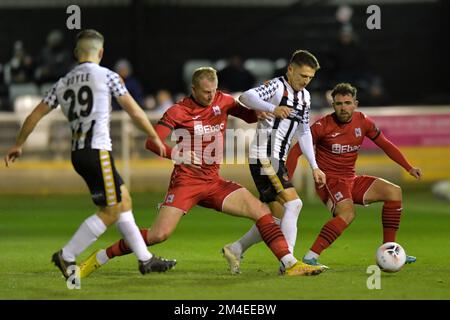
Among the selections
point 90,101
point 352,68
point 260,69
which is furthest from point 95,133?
point 260,69

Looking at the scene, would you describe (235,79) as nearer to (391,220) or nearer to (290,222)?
(391,220)

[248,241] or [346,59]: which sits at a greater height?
[346,59]

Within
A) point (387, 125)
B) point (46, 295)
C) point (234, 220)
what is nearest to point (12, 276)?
point (46, 295)

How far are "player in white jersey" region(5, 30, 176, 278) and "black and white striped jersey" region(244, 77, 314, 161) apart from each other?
4.87 ft

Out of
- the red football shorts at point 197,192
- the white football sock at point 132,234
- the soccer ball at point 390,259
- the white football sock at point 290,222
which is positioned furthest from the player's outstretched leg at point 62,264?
the soccer ball at point 390,259

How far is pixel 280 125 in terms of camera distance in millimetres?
10688

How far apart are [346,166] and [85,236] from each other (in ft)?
9.91

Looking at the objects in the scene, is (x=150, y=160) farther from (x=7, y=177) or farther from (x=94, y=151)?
(x=94, y=151)

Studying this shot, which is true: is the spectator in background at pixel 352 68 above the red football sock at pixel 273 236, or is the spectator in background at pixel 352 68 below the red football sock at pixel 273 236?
above

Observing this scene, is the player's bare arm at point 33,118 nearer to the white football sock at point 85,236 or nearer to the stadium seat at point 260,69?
the white football sock at point 85,236

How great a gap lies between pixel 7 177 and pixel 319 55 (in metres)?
6.42

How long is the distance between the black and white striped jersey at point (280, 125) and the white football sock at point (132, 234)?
1601 millimetres

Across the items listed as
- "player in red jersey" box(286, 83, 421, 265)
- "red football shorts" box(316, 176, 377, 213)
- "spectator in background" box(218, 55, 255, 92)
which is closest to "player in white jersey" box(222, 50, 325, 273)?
"player in red jersey" box(286, 83, 421, 265)

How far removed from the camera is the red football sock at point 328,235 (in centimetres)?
1083
